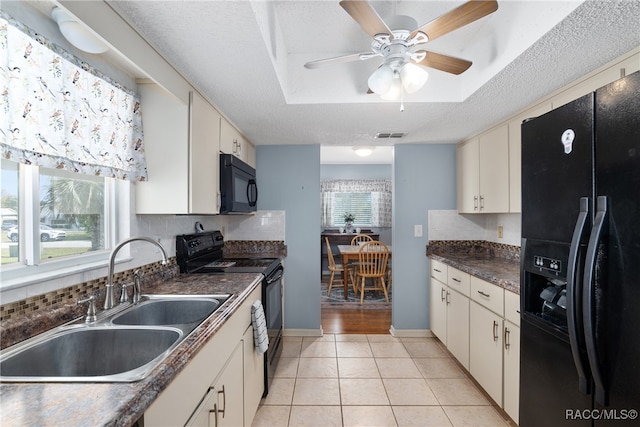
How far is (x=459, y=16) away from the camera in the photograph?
1.14 metres

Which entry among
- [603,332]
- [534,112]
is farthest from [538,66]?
[603,332]

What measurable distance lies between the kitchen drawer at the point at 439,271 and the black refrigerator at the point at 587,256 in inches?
60.6

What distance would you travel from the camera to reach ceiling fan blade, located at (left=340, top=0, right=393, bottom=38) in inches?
42.0

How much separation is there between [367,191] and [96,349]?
227 inches

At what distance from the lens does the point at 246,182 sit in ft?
8.61

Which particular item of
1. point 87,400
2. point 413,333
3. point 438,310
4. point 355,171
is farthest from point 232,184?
point 355,171

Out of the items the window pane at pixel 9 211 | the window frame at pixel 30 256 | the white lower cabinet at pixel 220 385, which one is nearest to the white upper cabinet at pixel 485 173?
the white lower cabinet at pixel 220 385

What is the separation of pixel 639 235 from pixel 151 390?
1.36 meters

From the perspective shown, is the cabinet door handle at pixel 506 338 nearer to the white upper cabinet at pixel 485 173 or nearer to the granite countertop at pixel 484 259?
the granite countertop at pixel 484 259

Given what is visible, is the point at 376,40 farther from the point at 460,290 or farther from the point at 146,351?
the point at 460,290

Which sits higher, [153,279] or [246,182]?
[246,182]

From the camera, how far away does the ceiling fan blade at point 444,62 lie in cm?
141

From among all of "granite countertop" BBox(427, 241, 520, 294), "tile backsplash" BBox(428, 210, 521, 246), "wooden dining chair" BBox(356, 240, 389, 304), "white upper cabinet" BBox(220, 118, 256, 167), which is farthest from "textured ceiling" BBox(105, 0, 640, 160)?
"wooden dining chair" BBox(356, 240, 389, 304)

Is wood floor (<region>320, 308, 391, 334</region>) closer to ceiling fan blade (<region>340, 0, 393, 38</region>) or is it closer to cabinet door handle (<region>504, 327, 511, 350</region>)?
cabinet door handle (<region>504, 327, 511, 350</region>)
